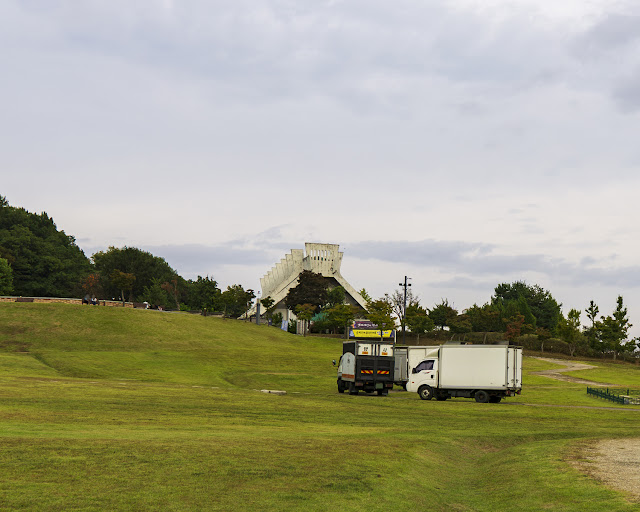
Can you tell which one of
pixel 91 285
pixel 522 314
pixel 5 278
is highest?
pixel 91 285

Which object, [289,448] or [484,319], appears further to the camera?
[484,319]

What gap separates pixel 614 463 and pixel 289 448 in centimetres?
877

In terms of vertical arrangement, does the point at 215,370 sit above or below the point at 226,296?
below

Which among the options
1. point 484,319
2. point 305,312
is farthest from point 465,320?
point 305,312

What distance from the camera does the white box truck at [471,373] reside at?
42.8 metres

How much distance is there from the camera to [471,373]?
43.6 m

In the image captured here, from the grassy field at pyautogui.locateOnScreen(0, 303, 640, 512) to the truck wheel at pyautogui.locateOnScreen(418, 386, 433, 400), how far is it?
39.3 inches

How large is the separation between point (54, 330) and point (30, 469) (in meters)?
75.1

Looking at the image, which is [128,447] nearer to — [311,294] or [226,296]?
[226,296]

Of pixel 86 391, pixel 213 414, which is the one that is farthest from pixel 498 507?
pixel 86 391

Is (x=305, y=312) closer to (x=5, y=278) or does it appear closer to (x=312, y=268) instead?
(x=312, y=268)

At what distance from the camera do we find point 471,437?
85.2 ft

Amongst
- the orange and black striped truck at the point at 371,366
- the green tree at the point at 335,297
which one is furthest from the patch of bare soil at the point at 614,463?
the green tree at the point at 335,297

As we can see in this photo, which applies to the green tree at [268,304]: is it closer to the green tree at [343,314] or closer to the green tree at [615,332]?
the green tree at [343,314]
